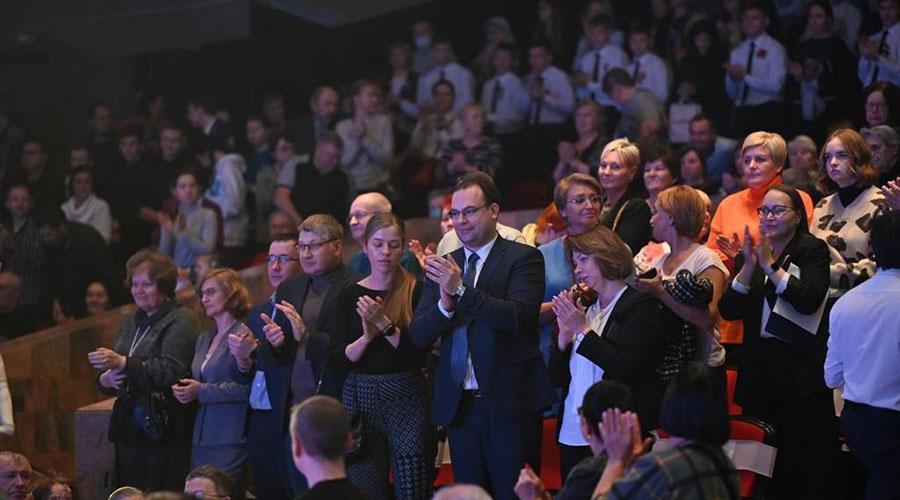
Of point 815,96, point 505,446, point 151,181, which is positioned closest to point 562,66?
point 815,96

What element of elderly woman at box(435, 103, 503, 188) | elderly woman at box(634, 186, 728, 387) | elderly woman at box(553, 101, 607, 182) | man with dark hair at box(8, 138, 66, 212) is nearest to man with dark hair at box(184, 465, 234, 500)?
elderly woman at box(634, 186, 728, 387)

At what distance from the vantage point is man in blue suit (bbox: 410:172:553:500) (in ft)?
16.0

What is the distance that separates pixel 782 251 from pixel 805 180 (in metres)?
1.35

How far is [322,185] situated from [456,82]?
1.49m

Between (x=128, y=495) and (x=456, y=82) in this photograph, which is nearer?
(x=128, y=495)

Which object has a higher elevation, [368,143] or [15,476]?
[368,143]

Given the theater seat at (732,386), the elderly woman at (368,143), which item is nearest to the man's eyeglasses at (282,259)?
the theater seat at (732,386)

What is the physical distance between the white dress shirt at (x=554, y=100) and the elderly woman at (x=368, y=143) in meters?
1.01

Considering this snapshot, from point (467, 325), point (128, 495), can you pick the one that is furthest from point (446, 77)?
point (128, 495)

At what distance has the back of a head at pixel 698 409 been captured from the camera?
3.50 meters

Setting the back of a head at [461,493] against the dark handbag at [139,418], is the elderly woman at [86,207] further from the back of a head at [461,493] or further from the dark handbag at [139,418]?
the back of a head at [461,493]

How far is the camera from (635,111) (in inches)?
339

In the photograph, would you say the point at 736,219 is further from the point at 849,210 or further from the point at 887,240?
the point at 887,240

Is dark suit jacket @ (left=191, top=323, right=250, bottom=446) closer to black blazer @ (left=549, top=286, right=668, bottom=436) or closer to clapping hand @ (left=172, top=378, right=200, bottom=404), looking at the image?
clapping hand @ (left=172, top=378, right=200, bottom=404)
